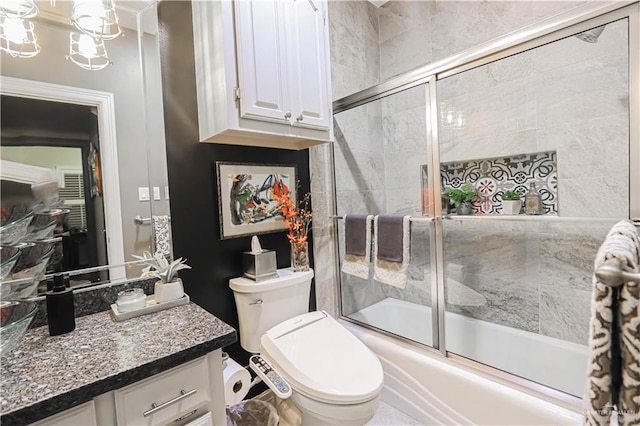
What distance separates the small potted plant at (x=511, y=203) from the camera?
6.04ft

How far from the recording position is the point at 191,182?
151cm

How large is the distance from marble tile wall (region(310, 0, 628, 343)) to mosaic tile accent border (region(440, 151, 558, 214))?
0.05 m

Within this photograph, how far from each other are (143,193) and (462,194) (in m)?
1.82

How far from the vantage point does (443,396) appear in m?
1.53

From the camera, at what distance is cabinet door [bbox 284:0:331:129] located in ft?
5.01

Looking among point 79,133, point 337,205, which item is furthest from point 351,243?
point 79,133

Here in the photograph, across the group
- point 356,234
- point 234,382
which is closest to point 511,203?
point 356,234

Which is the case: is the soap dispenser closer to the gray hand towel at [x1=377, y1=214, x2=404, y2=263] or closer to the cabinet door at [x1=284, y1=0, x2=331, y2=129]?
the cabinet door at [x1=284, y1=0, x2=331, y2=129]

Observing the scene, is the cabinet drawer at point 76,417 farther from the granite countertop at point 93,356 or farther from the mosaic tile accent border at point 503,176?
the mosaic tile accent border at point 503,176

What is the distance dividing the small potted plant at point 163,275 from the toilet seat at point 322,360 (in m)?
0.50

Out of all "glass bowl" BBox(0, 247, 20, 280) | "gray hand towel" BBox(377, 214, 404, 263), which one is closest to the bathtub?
"gray hand towel" BBox(377, 214, 404, 263)

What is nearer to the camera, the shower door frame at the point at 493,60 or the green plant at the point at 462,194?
the shower door frame at the point at 493,60

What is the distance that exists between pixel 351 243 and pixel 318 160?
612mm

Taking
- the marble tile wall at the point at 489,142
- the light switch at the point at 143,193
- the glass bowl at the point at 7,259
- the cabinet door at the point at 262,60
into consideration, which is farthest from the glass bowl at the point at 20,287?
the marble tile wall at the point at 489,142
